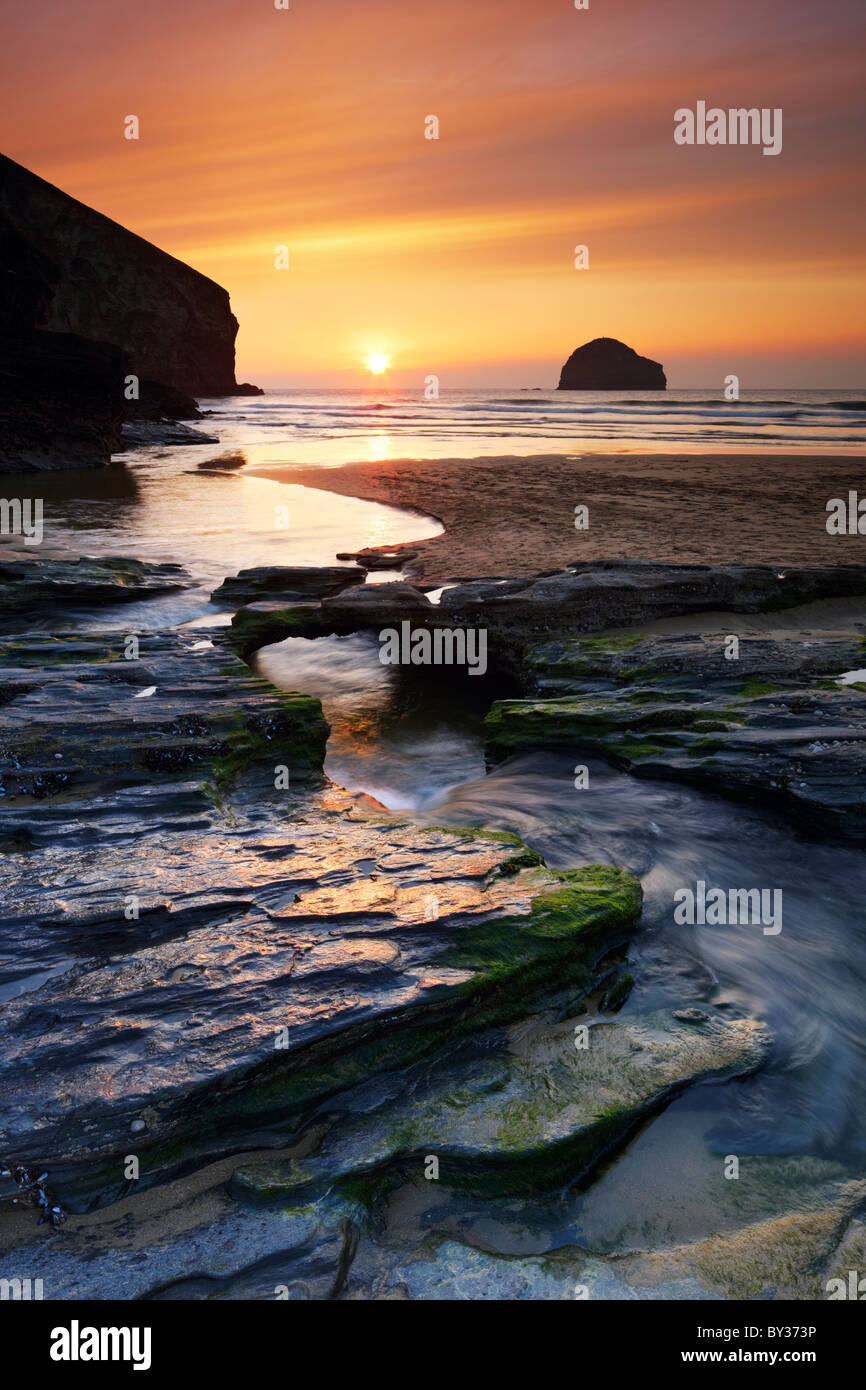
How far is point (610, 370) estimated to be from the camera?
174m

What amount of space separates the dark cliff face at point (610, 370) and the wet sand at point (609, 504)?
493 ft

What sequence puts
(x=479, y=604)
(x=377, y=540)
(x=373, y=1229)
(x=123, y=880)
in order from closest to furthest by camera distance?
(x=373, y=1229) → (x=123, y=880) → (x=479, y=604) → (x=377, y=540)

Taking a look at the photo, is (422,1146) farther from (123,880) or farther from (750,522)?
(750,522)

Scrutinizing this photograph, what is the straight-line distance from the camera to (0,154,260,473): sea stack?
96.0 ft

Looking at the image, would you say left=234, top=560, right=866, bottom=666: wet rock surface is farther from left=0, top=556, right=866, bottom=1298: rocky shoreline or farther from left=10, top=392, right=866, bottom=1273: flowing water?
left=0, top=556, right=866, bottom=1298: rocky shoreline

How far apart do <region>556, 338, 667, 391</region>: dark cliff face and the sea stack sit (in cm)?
8378

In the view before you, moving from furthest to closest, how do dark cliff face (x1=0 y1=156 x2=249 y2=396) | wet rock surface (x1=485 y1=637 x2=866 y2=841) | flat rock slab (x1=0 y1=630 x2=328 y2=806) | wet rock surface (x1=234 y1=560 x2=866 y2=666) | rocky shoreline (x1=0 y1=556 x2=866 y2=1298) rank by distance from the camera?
dark cliff face (x1=0 y1=156 x2=249 y2=396) < wet rock surface (x1=234 y1=560 x2=866 y2=666) < wet rock surface (x1=485 y1=637 x2=866 y2=841) < flat rock slab (x1=0 y1=630 x2=328 y2=806) < rocky shoreline (x1=0 y1=556 x2=866 y2=1298)

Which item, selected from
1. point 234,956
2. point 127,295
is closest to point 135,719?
point 234,956

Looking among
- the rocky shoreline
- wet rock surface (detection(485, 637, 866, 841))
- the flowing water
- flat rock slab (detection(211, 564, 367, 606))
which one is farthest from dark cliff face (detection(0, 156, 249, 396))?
the rocky shoreline

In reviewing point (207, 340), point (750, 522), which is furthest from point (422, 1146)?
point (207, 340)

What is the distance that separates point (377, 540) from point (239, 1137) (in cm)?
1478

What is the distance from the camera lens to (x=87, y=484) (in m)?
26.2

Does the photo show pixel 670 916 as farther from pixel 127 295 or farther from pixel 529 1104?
pixel 127 295

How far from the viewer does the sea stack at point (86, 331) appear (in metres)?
29.2
